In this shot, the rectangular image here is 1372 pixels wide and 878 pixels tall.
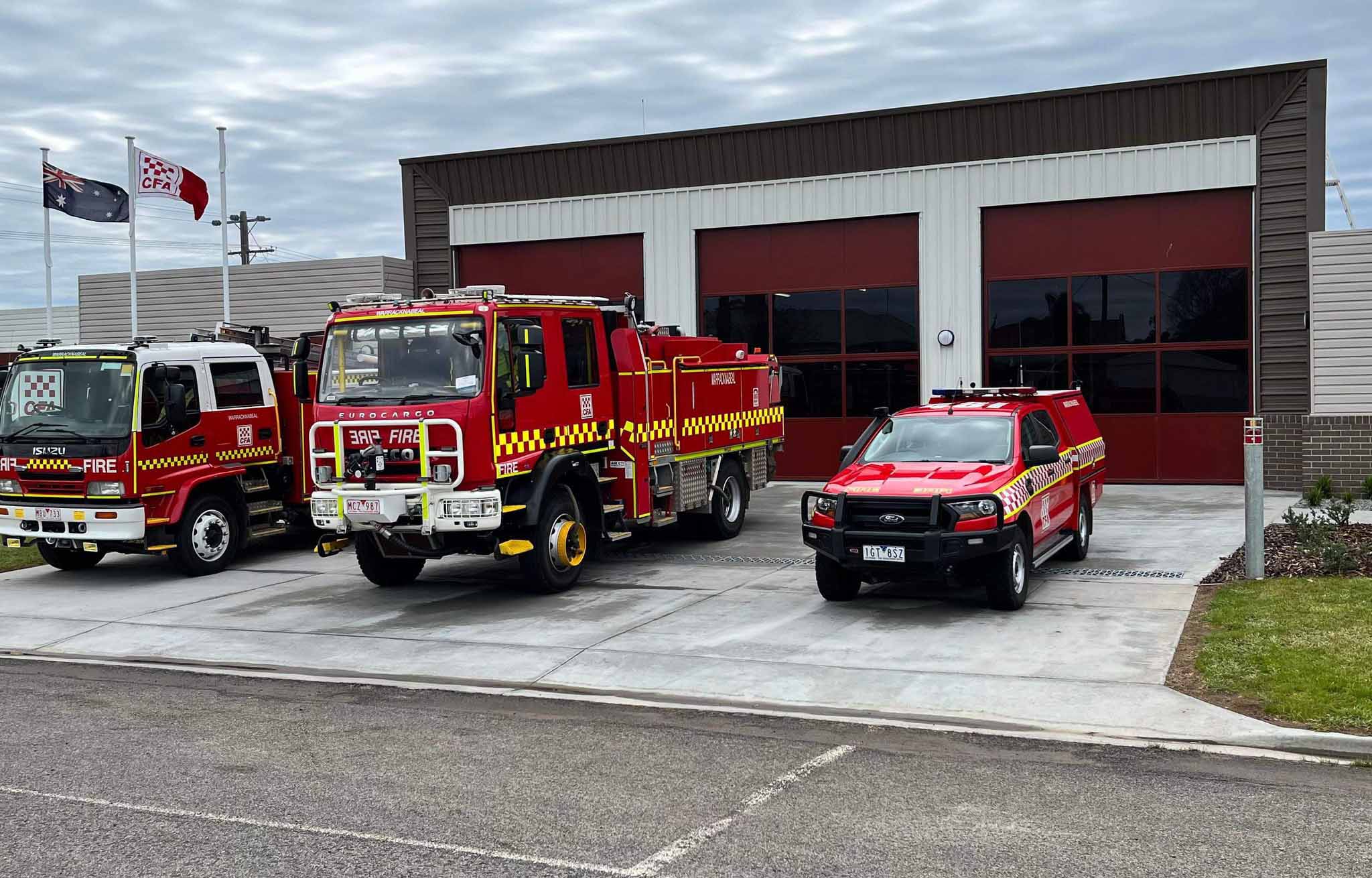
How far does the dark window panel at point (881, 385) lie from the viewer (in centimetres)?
2278

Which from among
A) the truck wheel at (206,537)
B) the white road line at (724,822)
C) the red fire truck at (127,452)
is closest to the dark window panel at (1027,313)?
the red fire truck at (127,452)

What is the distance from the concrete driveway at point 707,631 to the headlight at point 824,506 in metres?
0.87

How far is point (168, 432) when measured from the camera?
46.3 ft

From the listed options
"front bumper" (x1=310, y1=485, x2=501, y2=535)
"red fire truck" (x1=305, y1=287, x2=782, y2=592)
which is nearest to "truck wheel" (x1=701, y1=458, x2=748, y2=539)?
"red fire truck" (x1=305, y1=287, x2=782, y2=592)

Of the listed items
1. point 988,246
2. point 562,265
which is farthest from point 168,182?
point 988,246

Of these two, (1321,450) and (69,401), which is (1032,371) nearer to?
(1321,450)

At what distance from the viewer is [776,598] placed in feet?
39.4

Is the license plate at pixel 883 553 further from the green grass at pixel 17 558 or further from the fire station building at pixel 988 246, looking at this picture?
the green grass at pixel 17 558

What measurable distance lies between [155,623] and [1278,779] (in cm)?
961

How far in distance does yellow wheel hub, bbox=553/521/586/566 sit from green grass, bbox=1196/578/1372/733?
5990 mm

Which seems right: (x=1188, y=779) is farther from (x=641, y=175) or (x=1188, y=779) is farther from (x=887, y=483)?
(x=641, y=175)

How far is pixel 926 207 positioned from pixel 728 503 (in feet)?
28.4

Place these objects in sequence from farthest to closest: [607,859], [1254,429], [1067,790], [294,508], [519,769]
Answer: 1. [294,508]
2. [1254,429]
3. [519,769]
4. [1067,790]
5. [607,859]

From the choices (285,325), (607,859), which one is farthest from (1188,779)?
Result: (285,325)
